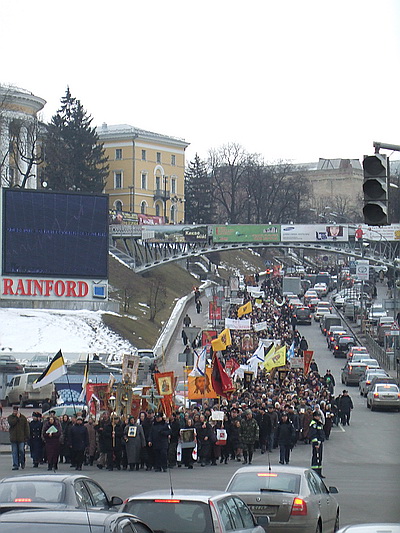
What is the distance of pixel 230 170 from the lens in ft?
466

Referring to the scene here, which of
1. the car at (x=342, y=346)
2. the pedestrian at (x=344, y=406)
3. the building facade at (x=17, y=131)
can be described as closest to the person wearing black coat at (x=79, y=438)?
the pedestrian at (x=344, y=406)

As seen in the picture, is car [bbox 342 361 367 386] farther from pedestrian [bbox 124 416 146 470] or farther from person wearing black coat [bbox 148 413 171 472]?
person wearing black coat [bbox 148 413 171 472]

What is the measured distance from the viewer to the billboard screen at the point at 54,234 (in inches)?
2334

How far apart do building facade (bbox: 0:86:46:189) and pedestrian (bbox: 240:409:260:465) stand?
59117 millimetres

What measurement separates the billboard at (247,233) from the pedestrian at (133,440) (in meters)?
75.7

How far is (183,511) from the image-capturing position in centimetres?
1184

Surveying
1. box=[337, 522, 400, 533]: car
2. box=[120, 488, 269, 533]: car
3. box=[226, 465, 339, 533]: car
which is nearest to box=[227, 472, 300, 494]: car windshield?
box=[226, 465, 339, 533]: car

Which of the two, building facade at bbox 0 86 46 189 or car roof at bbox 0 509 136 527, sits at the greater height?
building facade at bbox 0 86 46 189

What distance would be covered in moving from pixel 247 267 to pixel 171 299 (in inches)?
1654

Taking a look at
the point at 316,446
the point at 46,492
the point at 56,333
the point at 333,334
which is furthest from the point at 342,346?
the point at 46,492

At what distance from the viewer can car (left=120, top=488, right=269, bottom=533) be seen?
11719mm

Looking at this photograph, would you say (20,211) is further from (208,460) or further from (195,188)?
(195,188)

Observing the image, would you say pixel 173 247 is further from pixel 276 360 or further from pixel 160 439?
pixel 160 439

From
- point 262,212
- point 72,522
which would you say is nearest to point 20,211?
point 72,522
